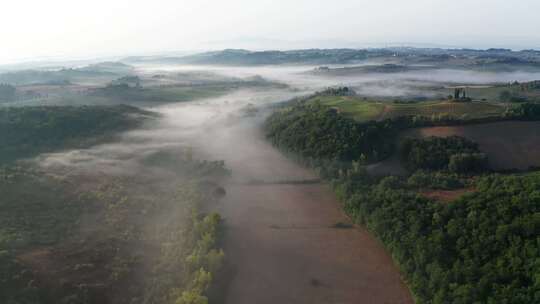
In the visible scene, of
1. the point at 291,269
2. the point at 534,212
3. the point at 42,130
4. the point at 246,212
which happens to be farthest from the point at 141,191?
the point at 534,212

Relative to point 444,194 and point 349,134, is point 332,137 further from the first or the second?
point 444,194

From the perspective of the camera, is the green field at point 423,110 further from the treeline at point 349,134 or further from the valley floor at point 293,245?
the valley floor at point 293,245

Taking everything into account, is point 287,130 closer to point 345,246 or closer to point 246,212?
point 246,212

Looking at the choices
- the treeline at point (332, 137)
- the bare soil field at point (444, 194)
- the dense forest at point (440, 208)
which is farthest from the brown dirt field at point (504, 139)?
the bare soil field at point (444, 194)

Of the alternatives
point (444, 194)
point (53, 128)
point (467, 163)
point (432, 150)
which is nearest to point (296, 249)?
point (444, 194)

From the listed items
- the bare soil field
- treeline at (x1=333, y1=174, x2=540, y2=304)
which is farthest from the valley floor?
the bare soil field
